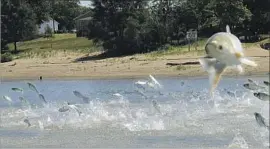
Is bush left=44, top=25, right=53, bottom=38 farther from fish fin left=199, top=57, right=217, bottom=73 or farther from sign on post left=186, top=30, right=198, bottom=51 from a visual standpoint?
fish fin left=199, top=57, right=217, bottom=73

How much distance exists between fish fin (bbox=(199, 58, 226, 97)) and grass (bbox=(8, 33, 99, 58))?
45.5 metres

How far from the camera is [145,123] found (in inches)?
486

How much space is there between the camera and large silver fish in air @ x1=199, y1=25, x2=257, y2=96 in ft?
8.18

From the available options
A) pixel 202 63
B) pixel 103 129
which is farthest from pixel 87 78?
pixel 202 63

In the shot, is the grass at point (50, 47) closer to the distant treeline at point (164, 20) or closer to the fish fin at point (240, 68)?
the distant treeline at point (164, 20)

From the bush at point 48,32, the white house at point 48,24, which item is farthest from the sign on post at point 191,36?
the bush at point 48,32

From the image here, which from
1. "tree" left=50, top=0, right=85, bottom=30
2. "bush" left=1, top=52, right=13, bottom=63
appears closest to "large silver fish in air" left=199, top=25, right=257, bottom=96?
"bush" left=1, top=52, right=13, bottom=63

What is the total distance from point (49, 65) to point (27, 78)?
439 cm

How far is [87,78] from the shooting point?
33375 mm

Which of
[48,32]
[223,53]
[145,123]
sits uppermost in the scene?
[223,53]

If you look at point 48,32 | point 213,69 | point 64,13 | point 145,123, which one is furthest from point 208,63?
point 64,13

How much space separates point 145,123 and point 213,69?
979 cm

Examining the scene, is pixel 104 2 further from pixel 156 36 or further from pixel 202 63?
pixel 202 63

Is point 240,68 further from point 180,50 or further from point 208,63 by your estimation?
point 180,50
